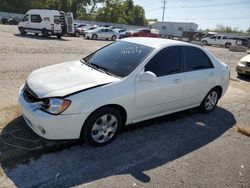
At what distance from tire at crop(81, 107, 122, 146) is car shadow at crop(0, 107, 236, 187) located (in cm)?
13

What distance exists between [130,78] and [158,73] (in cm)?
65

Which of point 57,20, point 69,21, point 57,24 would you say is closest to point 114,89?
point 57,24

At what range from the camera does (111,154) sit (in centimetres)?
416

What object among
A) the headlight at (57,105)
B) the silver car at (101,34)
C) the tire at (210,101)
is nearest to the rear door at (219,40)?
the silver car at (101,34)

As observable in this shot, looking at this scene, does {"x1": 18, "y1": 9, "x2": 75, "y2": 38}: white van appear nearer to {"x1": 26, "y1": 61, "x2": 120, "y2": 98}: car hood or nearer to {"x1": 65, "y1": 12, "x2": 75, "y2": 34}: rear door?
{"x1": 65, "y1": 12, "x2": 75, "y2": 34}: rear door

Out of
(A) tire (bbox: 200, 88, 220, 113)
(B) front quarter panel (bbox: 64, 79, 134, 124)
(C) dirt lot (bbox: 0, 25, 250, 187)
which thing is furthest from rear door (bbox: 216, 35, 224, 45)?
(B) front quarter panel (bbox: 64, 79, 134, 124)

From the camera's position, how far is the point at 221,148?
15.5 ft

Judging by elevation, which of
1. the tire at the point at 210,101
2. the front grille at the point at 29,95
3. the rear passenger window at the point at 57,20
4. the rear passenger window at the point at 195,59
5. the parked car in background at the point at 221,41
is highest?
the rear passenger window at the point at 57,20

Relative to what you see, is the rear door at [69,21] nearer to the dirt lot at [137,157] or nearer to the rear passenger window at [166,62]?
the dirt lot at [137,157]

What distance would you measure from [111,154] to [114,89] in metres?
0.97

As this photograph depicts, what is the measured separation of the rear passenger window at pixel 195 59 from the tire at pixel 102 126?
190 centimetres

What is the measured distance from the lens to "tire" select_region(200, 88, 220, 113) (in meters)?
6.14

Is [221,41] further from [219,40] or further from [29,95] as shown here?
[29,95]

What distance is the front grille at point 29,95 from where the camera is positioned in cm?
407
